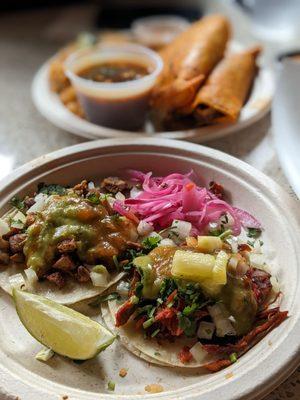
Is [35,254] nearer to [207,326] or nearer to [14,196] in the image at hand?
[14,196]

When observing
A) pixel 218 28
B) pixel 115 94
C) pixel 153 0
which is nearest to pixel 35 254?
pixel 115 94

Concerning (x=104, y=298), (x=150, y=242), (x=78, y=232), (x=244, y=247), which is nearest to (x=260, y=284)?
(x=244, y=247)

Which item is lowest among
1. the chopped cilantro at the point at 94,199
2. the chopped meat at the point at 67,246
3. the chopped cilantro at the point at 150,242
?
the chopped cilantro at the point at 150,242

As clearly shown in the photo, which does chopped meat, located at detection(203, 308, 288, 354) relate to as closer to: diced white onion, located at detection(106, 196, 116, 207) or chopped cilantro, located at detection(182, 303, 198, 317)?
chopped cilantro, located at detection(182, 303, 198, 317)

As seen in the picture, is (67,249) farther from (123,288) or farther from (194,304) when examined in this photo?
(194,304)

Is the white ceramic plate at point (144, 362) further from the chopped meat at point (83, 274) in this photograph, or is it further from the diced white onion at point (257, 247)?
the chopped meat at point (83, 274)

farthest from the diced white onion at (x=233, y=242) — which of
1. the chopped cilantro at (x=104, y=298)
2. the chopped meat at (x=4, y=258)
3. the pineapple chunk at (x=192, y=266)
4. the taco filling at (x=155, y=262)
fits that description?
the chopped meat at (x=4, y=258)
